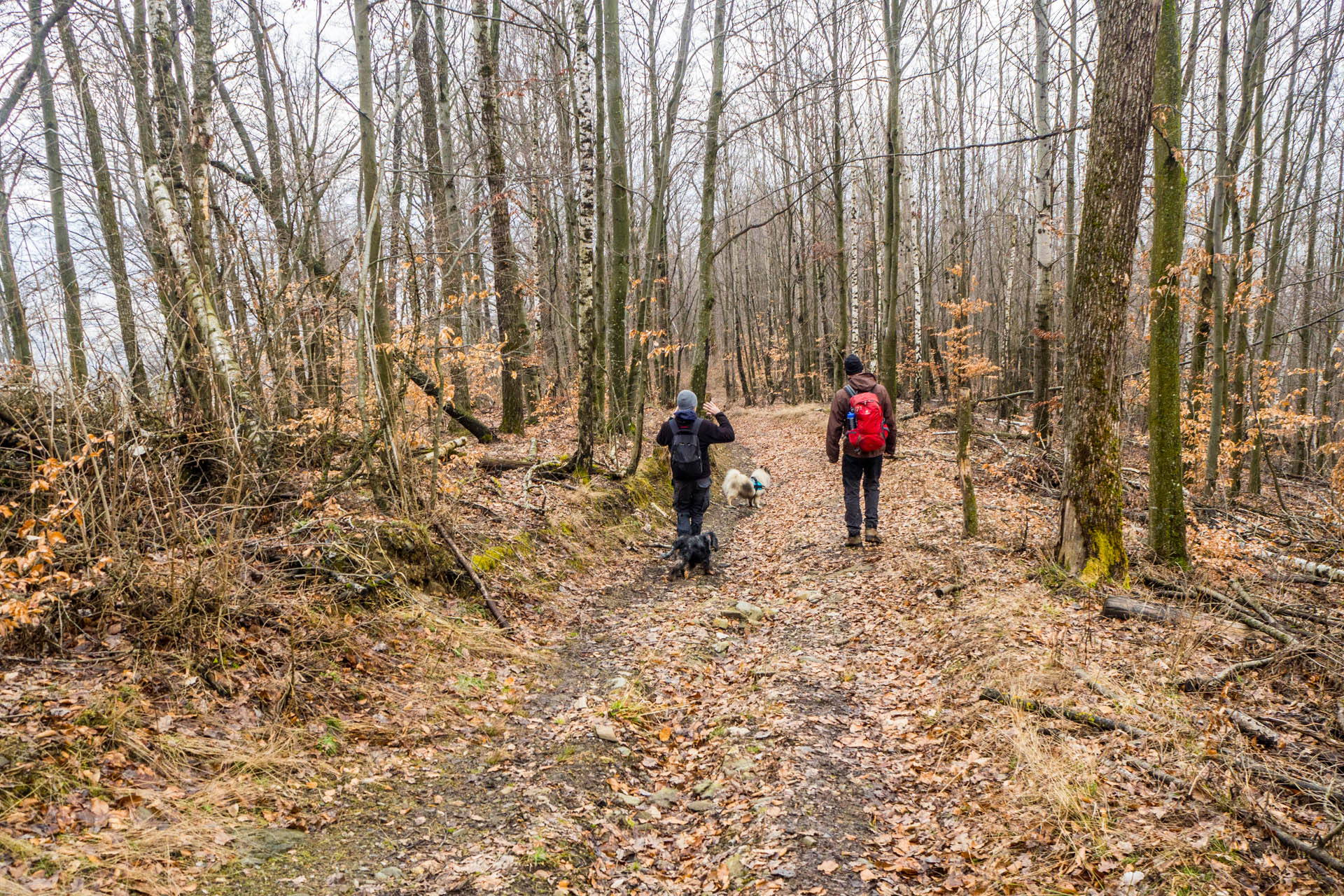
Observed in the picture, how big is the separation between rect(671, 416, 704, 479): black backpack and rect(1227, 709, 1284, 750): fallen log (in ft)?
19.6

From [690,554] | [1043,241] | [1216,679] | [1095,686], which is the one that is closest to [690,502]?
[690,554]

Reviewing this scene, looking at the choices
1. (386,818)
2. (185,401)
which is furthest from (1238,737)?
(185,401)

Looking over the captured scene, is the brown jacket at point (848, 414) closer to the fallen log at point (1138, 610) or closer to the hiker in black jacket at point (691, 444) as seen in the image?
the hiker in black jacket at point (691, 444)

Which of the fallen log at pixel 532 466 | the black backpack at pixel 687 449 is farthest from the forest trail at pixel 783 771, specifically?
the fallen log at pixel 532 466

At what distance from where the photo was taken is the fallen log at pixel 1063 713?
13.0 ft

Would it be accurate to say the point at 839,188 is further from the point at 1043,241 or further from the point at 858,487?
the point at 858,487

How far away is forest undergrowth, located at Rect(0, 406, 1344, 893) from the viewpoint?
10.4ft

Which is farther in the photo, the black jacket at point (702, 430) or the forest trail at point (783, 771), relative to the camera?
the black jacket at point (702, 430)

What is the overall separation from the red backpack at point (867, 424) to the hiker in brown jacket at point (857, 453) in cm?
4

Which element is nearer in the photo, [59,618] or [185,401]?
[59,618]

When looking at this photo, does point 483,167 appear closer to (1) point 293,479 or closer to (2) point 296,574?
(1) point 293,479

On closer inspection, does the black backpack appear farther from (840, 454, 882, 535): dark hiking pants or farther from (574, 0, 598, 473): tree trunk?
(574, 0, 598, 473): tree trunk

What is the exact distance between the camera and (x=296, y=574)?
5508mm

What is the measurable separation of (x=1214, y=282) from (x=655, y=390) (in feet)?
98.8
